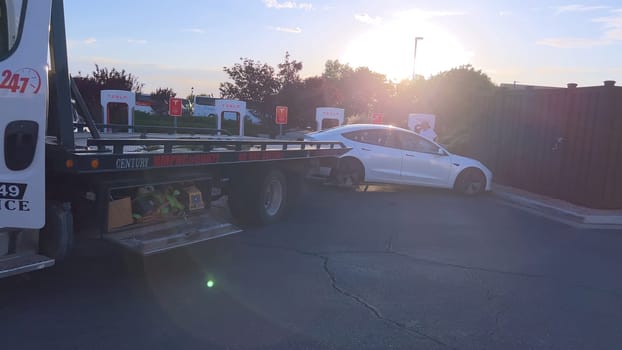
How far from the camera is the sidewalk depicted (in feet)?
35.0

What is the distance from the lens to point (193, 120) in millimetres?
31453

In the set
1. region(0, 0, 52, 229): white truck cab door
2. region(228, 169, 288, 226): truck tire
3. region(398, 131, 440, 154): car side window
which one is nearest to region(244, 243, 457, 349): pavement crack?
region(228, 169, 288, 226): truck tire

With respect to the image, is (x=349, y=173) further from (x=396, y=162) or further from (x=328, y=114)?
(x=328, y=114)

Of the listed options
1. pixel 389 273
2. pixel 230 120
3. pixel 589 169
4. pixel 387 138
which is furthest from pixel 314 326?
pixel 230 120

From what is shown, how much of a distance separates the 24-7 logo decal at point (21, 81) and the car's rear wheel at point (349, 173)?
846 centimetres

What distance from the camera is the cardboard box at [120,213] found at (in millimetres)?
5320

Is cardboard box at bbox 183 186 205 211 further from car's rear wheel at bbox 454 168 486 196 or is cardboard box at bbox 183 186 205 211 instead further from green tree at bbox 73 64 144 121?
green tree at bbox 73 64 144 121

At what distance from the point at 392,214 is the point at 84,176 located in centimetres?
628

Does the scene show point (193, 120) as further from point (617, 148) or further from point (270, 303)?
point (270, 303)

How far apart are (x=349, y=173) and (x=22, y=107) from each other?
8.69m

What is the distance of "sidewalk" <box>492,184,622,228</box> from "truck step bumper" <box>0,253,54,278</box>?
953cm

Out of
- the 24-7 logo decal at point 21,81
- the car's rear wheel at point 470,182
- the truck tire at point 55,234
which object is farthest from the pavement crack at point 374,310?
the car's rear wheel at point 470,182

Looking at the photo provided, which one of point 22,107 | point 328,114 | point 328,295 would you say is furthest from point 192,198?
point 328,114

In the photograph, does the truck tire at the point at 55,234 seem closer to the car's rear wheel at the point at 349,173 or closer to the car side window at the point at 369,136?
the car's rear wheel at the point at 349,173
